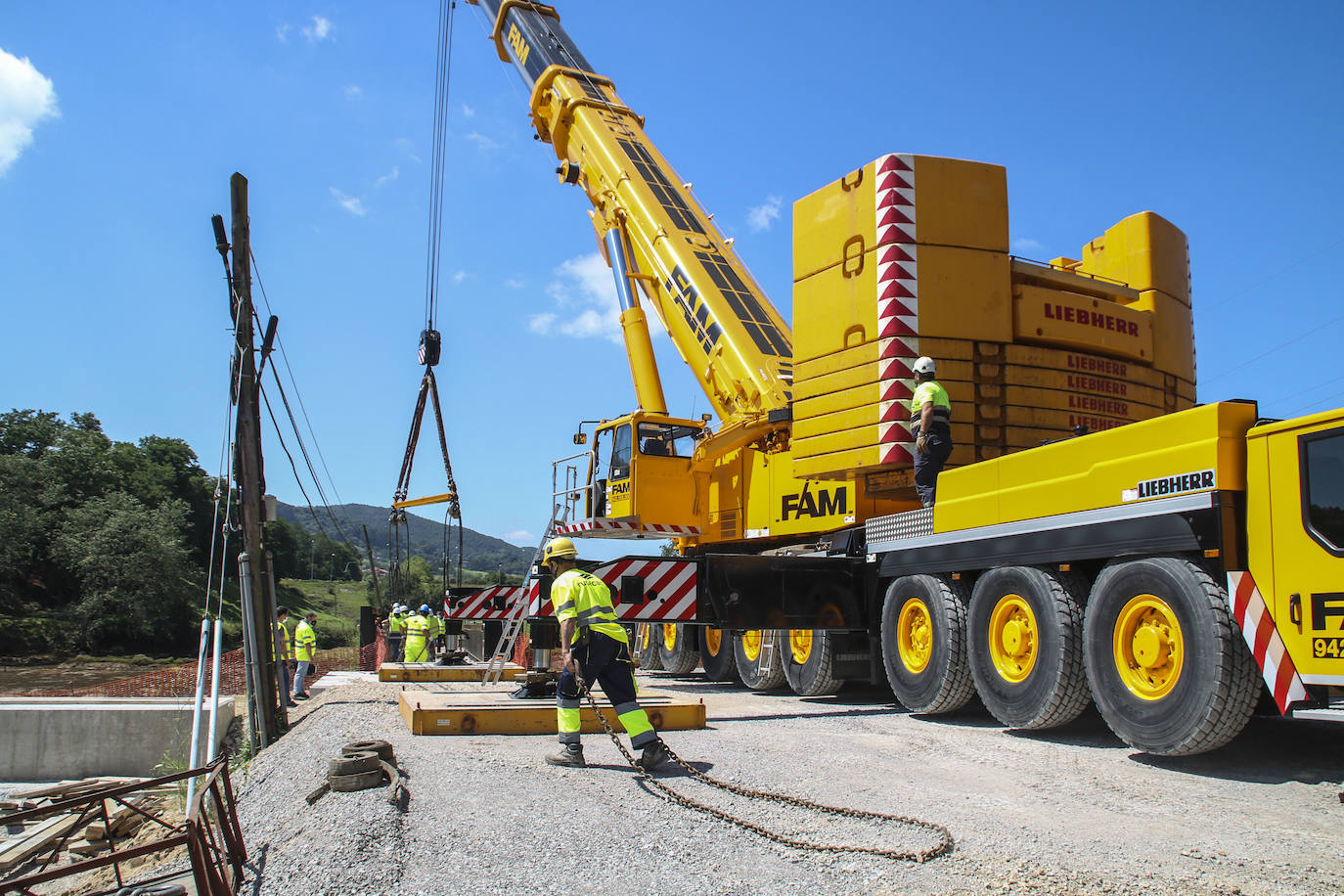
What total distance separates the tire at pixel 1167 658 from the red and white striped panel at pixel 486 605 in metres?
7.71

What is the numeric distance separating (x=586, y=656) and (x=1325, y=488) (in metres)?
4.32

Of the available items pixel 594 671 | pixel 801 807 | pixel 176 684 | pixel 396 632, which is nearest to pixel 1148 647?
pixel 801 807

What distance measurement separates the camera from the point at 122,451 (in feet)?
193

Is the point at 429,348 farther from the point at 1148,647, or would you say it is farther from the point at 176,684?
the point at 1148,647

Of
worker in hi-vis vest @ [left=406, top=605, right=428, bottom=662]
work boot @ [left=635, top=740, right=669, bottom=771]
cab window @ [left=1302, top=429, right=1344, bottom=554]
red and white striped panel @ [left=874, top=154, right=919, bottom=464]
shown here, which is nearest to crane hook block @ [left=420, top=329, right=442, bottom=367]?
worker in hi-vis vest @ [left=406, top=605, right=428, bottom=662]

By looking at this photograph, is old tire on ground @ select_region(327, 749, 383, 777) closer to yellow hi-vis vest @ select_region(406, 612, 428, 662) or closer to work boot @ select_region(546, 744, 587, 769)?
work boot @ select_region(546, 744, 587, 769)

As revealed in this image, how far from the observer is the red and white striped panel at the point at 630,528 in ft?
43.0

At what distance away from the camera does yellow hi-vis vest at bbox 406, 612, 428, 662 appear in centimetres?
1794

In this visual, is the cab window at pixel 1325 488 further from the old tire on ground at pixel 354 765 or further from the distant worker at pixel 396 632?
the distant worker at pixel 396 632

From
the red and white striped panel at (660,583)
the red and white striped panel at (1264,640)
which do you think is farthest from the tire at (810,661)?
the red and white striped panel at (1264,640)

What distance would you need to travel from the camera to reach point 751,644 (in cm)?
1177

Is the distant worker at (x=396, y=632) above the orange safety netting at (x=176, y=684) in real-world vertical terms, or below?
above

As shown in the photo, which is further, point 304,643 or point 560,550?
point 304,643

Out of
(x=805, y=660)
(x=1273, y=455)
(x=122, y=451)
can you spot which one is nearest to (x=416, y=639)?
(x=805, y=660)
